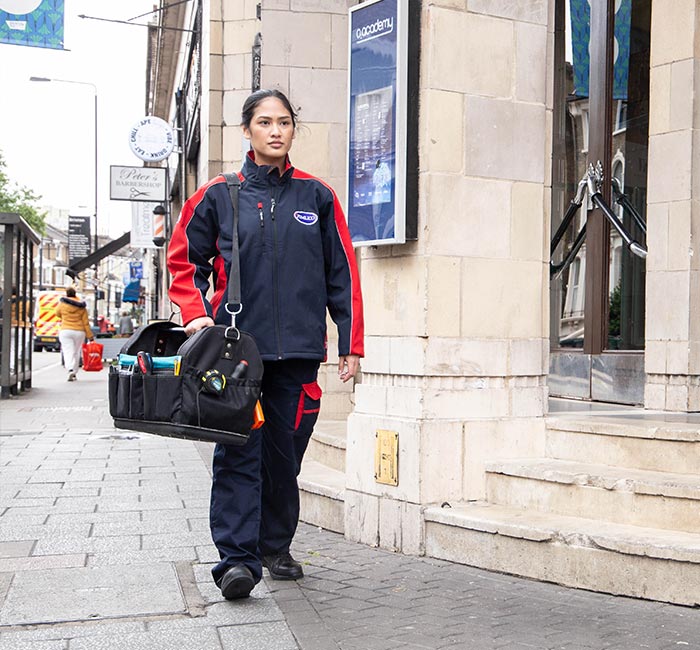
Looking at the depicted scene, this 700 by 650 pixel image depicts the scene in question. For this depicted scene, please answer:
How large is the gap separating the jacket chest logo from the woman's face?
0.26 metres

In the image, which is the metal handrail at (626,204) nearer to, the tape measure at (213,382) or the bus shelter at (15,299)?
the tape measure at (213,382)

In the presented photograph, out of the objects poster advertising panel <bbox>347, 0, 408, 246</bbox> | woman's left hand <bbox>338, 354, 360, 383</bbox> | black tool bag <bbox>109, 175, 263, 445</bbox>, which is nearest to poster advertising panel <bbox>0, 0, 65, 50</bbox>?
poster advertising panel <bbox>347, 0, 408, 246</bbox>

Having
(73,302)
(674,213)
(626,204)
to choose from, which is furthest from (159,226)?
(674,213)

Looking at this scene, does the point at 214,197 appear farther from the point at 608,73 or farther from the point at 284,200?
the point at 608,73

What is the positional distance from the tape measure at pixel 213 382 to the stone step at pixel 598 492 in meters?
1.81

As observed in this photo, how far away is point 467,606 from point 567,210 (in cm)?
520

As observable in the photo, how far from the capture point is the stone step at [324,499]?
5.74m

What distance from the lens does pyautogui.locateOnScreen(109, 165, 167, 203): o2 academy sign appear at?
73.9 feet

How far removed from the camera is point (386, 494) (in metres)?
5.31

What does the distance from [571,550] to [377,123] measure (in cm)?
239

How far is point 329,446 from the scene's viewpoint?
6.70 meters

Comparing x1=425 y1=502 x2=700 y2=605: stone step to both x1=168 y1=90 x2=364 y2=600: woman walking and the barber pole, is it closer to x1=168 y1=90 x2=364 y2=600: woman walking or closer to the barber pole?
x1=168 y1=90 x2=364 y2=600: woman walking

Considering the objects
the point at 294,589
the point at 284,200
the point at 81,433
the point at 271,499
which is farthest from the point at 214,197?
the point at 81,433

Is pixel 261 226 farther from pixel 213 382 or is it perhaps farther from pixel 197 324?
pixel 213 382
